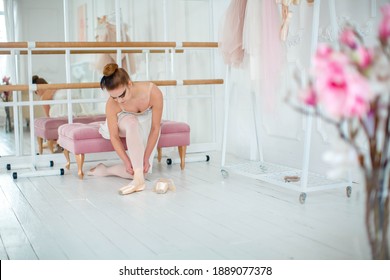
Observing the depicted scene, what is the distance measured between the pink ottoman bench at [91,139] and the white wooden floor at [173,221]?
233 millimetres

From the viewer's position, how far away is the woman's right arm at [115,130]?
13.1ft

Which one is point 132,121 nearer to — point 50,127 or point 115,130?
point 115,130

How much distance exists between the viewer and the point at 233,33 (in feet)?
12.4

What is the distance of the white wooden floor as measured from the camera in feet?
8.09

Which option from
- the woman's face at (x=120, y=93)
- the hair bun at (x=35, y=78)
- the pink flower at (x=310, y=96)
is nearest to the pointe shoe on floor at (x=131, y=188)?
the woman's face at (x=120, y=93)

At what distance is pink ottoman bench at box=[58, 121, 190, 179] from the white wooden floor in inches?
9.2

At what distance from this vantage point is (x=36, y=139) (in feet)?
16.7

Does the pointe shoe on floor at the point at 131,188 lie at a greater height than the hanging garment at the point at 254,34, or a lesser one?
lesser

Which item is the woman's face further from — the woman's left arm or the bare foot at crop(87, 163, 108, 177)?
the bare foot at crop(87, 163, 108, 177)

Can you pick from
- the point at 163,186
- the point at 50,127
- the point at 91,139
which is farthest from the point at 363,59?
the point at 50,127

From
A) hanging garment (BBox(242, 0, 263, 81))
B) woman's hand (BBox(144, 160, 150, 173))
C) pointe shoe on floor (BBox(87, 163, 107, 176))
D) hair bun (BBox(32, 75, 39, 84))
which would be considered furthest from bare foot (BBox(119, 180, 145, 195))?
hair bun (BBox(32, 75, 39, 84))

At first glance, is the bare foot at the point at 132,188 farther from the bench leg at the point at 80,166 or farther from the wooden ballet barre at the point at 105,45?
the wooden ballet barre at the point at 105,45
